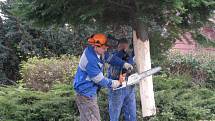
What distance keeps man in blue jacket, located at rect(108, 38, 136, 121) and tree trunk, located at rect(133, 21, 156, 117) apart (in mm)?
173

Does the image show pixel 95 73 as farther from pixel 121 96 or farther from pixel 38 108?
pixel 38 108

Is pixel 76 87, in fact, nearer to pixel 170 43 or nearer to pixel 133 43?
pixel 133 43

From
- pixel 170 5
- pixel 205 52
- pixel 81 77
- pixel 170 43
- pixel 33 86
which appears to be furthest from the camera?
pixel 205 52

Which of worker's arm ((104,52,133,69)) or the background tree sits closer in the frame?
the background tree

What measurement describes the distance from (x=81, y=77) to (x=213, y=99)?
3.42 m

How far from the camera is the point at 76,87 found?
718 cm

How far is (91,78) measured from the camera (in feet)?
22.9

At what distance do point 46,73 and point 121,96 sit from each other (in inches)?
177

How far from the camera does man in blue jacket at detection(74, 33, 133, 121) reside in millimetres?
6946

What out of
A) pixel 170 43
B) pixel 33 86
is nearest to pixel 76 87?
pixel 170 43

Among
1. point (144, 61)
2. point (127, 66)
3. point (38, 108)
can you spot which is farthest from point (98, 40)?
point (38, 108)

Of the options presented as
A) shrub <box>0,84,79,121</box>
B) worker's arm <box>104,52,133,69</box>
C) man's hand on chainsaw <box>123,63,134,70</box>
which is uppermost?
worker's arm <box>104,52,133,69</box>

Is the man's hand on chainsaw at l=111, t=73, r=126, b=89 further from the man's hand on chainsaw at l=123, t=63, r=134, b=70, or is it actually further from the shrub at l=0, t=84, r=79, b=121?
the shrub at l=0, t=84, r=79, b=121

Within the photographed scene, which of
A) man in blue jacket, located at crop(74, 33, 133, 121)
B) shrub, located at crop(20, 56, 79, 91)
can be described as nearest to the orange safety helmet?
man in blue jacket, located at crop(74, 33, 133, 121)
